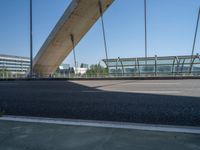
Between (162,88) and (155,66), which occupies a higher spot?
(155,66)

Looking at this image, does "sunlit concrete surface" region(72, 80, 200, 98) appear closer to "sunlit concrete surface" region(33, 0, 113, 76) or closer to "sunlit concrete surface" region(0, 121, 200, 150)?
"sunlit concrete surface" region(0, 121, 200, 150)

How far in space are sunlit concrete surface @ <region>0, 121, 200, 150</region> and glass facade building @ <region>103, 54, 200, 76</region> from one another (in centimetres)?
1523

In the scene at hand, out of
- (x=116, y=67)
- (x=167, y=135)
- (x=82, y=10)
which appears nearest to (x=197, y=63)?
(x=116, y=67)

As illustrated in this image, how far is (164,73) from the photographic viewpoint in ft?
57.3

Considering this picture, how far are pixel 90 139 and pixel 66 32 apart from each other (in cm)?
2584

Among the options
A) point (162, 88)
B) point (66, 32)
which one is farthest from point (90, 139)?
point (66, 32)

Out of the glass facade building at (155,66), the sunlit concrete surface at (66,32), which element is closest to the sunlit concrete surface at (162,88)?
the glass facade building at (155,66)

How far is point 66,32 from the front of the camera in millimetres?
27250

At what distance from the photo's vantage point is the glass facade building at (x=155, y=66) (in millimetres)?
17105

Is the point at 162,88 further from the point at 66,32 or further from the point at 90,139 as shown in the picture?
the point at 66,32

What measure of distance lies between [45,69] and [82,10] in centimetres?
1338

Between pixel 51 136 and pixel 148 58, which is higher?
pixel 148 58

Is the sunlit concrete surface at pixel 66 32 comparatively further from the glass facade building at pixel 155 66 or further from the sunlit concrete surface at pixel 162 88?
the sunlit concrete surface at pixel 162 88

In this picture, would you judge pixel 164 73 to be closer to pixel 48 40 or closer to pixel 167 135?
pixel 167 135
